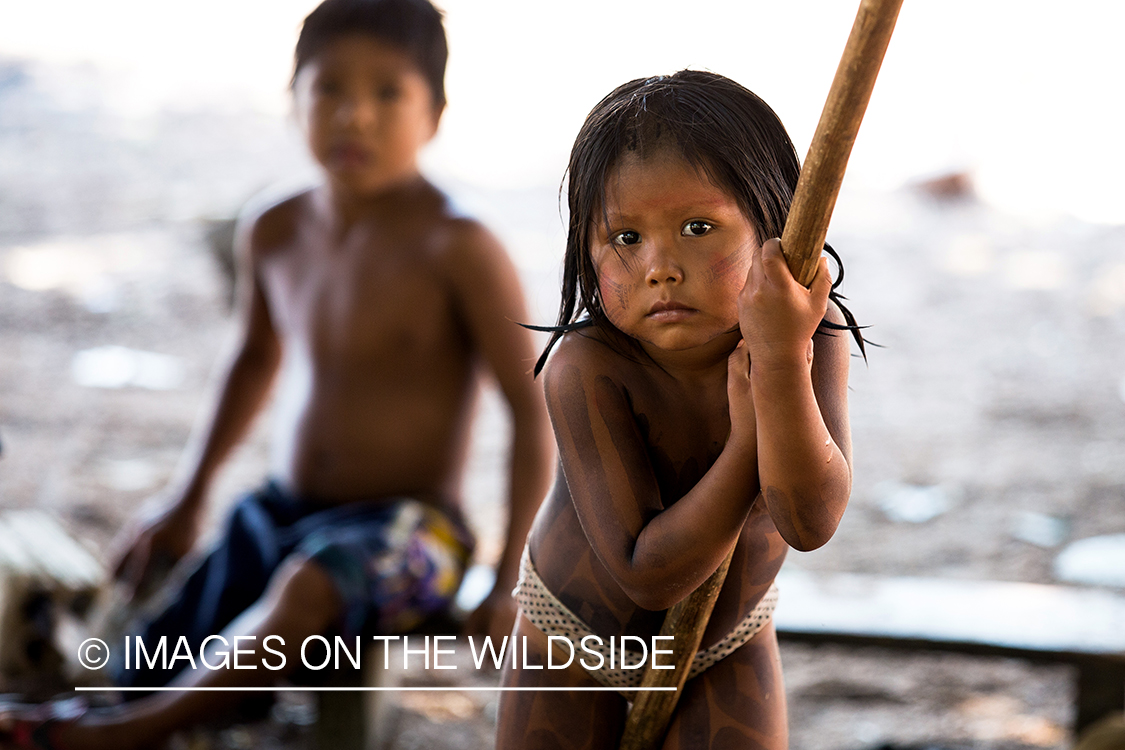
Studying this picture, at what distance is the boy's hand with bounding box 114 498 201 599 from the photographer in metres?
2.32

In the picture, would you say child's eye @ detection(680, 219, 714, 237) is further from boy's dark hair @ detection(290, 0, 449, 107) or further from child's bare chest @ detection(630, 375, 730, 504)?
boy's dark hair @ detection(290, 0, 449, 107)

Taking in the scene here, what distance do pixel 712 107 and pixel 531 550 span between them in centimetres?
45

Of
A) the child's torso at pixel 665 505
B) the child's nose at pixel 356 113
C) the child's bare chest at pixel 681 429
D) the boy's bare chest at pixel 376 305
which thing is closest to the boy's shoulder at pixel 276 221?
the boy's bare chest at pixel 376 305

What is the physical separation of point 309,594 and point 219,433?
1.98ft

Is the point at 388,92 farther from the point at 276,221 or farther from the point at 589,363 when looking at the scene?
the point at 589,363

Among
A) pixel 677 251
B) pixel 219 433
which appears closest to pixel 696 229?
pixel 677 251

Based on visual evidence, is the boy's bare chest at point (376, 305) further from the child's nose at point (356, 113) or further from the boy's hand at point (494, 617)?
the boy's hand at point (494, 617)

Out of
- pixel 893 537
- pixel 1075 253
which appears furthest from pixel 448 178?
pixel 893 537

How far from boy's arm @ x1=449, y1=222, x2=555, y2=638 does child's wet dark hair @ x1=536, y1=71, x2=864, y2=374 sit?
1114 mm

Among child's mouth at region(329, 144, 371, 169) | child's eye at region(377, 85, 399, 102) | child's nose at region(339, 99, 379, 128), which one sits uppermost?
child's eye at region(377, 85, 399, 102)

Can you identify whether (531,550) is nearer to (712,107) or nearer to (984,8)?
(712,107)

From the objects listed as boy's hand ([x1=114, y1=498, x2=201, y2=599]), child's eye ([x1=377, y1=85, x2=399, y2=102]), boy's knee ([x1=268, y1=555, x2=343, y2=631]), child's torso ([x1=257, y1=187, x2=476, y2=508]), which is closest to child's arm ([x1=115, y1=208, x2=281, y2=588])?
boy's hand ([x1=114, y1=498, x2=201, y2=599])

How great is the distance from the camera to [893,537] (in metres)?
3.37

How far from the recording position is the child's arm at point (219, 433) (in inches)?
91.5
